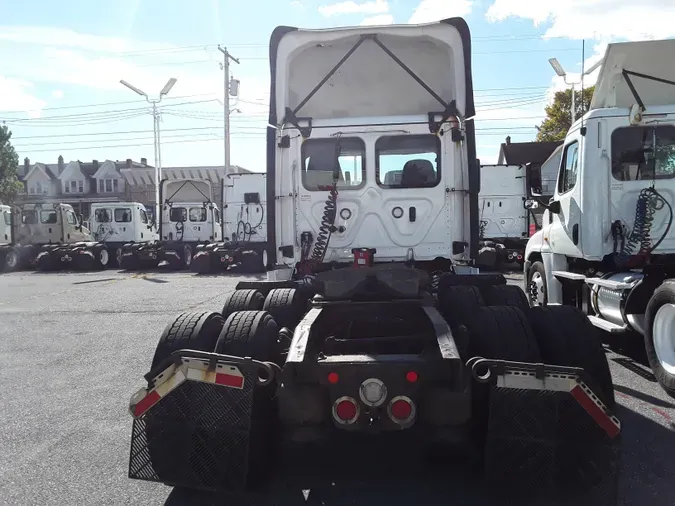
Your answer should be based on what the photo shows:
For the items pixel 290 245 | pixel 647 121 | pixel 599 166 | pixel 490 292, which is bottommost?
pixel 490 292

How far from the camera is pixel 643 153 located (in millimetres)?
6957

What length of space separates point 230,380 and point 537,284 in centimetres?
718

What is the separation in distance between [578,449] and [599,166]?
451cm

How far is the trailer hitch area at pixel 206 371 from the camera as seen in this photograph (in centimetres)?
346

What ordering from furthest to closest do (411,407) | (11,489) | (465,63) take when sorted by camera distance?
(465,63) < (11,489) < (411,407)

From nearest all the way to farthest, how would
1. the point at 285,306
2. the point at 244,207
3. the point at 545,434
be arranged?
1. the point at 545,434
2. the point at 285,306
3. the point at 244,207

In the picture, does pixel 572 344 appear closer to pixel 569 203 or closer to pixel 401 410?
pixel 401 410

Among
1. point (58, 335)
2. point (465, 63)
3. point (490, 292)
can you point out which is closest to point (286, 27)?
point (465, 63)

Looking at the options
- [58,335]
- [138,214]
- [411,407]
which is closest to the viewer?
[411,407]

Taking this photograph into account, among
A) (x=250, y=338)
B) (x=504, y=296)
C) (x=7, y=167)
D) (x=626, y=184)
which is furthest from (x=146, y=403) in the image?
(x=7, y=167)

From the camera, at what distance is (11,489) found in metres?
3.86

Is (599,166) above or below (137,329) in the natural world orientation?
above

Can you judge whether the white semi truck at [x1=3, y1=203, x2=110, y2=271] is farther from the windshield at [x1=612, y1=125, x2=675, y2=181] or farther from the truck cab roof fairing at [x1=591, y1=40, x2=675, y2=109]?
the windshield at [x1=612, y1=125, x2=675, y2=181]

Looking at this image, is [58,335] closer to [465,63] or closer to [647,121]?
[465,63]
